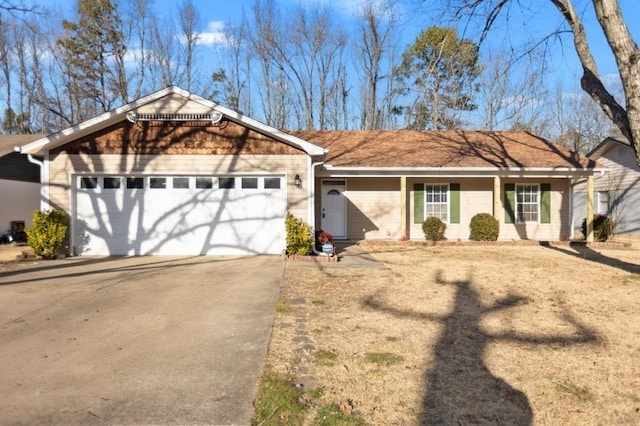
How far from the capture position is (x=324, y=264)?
11688 mm

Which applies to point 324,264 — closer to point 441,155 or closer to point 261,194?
point 261,194

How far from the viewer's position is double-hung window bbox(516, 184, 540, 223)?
18.3 meters

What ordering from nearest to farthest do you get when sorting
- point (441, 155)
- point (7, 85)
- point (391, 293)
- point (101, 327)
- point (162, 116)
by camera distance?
point (101, 327) < point (391, 293) < point (162, 116) < point (441, 155) < point (7, 85)

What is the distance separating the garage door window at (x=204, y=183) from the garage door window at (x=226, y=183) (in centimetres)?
25

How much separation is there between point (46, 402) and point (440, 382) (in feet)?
10.7

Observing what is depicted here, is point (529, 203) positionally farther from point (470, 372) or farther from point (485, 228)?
point (470, 372)

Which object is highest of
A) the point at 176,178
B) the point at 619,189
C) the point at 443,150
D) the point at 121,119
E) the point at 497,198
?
the point at 121,119

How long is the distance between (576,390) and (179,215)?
11172 millimetres

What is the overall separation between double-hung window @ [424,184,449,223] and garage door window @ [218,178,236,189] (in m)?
7.83

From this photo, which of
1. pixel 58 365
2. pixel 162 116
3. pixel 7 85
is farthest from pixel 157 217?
pixel 7 85

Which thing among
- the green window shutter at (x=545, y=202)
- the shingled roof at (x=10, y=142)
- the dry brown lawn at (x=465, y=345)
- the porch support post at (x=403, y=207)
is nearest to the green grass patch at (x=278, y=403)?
the dry brown lawn at (x=465, y=345)

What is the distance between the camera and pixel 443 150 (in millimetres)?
18641

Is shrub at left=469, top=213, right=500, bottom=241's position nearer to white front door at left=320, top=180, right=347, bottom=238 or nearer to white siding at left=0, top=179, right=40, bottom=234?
white front door at left=320, top=180, right=347, bottom=238

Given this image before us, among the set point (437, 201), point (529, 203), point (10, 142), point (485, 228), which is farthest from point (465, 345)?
point (10, 142)
